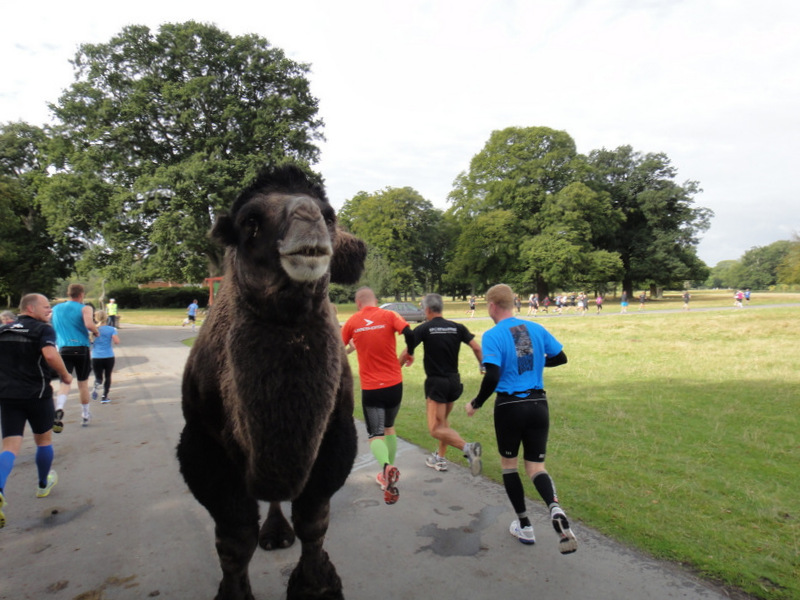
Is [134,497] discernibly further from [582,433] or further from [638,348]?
[638,348]

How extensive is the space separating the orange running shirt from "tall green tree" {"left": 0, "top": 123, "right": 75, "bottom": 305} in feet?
134

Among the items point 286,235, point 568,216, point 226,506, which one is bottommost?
point 226,506

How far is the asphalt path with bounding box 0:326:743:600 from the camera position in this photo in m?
3.24

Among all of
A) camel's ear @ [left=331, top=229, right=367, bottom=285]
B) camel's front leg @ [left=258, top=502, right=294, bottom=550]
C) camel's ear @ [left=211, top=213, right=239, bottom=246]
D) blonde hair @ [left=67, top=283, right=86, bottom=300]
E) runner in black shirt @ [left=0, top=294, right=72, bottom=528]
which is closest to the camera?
camel's ear @ [left=211, top=213, right=239, bottom=246]

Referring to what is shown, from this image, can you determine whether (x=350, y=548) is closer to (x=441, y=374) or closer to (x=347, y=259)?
(x=441, y=374)

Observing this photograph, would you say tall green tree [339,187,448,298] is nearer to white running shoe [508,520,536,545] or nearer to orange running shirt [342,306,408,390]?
orange running shirt [342,306,408,390]

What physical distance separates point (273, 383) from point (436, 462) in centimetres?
372

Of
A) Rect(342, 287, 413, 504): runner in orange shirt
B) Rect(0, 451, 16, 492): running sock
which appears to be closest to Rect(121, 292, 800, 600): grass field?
Rect(342, 287, 413, 504): runner in orange shirt

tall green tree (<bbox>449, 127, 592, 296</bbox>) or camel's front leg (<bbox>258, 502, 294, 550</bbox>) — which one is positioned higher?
tall green tree (<bbox>449, 127, 592, 296</bbox>)

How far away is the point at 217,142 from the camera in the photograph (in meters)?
30.8

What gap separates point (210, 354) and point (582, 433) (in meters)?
5.88

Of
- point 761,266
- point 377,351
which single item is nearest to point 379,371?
point 377,351

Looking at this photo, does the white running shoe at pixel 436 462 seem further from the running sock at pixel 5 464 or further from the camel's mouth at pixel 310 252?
the running sock at pixel 5 464

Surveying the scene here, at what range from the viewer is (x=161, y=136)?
3262 centimetres
